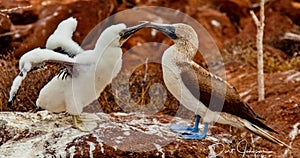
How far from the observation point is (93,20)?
8.57m

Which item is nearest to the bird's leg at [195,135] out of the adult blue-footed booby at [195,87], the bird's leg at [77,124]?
the adult blue-footed booby at [195,87]

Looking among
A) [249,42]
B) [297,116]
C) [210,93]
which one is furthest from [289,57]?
[210,93]

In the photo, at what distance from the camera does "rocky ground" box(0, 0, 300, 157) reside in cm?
365

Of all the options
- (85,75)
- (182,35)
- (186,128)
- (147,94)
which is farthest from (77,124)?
(147,94)

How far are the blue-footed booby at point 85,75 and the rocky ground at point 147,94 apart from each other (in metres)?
0.17

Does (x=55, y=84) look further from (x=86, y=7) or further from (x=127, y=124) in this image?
(x=86, y=7)

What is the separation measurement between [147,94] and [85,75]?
85.3 inches

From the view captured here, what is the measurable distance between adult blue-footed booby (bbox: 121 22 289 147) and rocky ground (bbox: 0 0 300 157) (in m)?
0.18

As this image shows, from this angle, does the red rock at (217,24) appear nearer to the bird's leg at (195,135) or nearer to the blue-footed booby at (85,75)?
the bird's leg at (195,135)

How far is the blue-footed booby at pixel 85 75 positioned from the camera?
3580 mm

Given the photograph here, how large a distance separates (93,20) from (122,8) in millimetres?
831

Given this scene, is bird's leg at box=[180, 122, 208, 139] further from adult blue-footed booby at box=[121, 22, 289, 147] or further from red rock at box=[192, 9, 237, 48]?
red rock at box=[192, 9, 237, 48]

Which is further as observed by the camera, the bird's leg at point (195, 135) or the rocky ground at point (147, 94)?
the bird's leg at point (195, 135)

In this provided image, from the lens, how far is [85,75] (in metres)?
3.63
